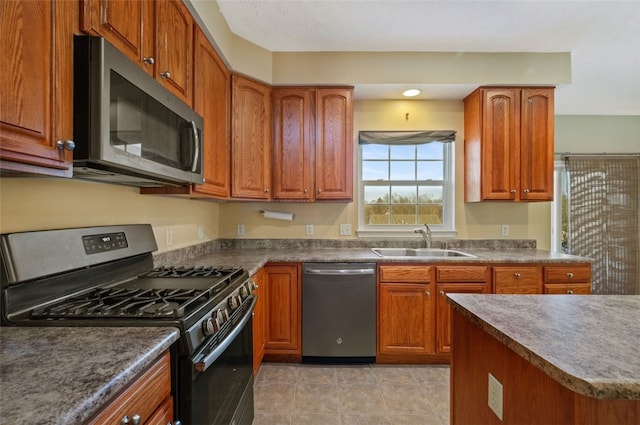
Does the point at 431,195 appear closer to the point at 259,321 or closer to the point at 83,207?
the point at 259,321

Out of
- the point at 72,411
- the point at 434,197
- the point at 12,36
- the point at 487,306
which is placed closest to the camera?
the point at 72,411

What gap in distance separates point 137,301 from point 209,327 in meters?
0.29

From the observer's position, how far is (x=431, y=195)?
308 cm

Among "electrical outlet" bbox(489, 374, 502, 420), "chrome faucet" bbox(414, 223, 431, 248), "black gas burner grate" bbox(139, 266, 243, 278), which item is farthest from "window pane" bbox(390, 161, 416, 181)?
"electrical outlet" bbox(489, 374, 502, 420)

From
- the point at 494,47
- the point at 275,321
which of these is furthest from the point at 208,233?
the point at 494,47

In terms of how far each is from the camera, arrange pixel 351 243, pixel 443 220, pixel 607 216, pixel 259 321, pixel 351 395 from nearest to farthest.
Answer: pixel 351 395
pixel 259 321
pixel 351 243
pixel 443 220
pixel 607 216

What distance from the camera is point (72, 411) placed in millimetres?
506

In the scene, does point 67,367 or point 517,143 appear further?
point 517,143

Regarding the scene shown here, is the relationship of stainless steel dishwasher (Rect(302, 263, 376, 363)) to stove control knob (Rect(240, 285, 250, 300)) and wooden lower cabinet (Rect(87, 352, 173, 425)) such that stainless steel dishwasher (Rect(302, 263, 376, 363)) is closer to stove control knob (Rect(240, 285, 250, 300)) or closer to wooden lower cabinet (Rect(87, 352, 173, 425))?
stove control knob (Rect(240, 285, 250, 300))

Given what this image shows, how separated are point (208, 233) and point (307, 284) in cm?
105

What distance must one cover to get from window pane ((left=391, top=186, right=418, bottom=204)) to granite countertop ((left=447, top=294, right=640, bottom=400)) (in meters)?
1.96

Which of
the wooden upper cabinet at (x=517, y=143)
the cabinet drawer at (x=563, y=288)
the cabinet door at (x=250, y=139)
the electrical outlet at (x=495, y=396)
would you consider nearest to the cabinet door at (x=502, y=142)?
the wooden upper cabinet at (x=517, y=143)

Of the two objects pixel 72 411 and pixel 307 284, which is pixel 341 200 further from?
pixel 72 411

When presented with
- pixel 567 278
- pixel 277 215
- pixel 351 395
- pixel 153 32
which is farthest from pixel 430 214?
pixel 153 32
